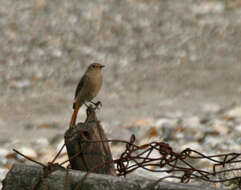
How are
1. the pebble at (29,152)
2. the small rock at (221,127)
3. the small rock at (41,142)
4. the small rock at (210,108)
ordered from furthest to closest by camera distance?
the small rock at (210,108) → the small rock at (41,142) → the small rock at (221,127) → the pebble at (29,152)

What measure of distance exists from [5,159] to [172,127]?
2.00m

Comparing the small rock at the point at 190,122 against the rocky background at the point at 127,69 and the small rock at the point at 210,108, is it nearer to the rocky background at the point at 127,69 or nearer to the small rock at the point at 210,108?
the rocky background at the point at 127,69

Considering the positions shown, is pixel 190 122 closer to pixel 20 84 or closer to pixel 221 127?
pixel 221 127

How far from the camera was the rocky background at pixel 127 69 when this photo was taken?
6734 mm

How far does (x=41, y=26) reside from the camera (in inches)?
544

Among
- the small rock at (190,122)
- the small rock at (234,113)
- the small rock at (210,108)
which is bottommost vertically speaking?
the small rock at (190,122)

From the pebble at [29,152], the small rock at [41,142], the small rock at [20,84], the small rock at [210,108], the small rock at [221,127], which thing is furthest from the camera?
the small rock at [20,84]

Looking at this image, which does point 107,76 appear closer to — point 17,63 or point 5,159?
point 17,63

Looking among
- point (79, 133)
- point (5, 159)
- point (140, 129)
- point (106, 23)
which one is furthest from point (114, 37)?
point (79, 133)

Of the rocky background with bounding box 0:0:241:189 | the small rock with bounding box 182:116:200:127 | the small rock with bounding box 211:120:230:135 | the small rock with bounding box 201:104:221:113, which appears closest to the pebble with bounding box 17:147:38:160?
the rocky background with bounding box 0:0:241:189

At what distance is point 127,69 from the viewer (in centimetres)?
1186

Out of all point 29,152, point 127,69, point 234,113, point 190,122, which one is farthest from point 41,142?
point 127,69

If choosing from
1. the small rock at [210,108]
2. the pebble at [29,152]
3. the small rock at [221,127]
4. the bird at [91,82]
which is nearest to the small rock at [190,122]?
the small rock at [221,127]

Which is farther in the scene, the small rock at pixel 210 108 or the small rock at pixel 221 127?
the small rock at pixel 210 108
